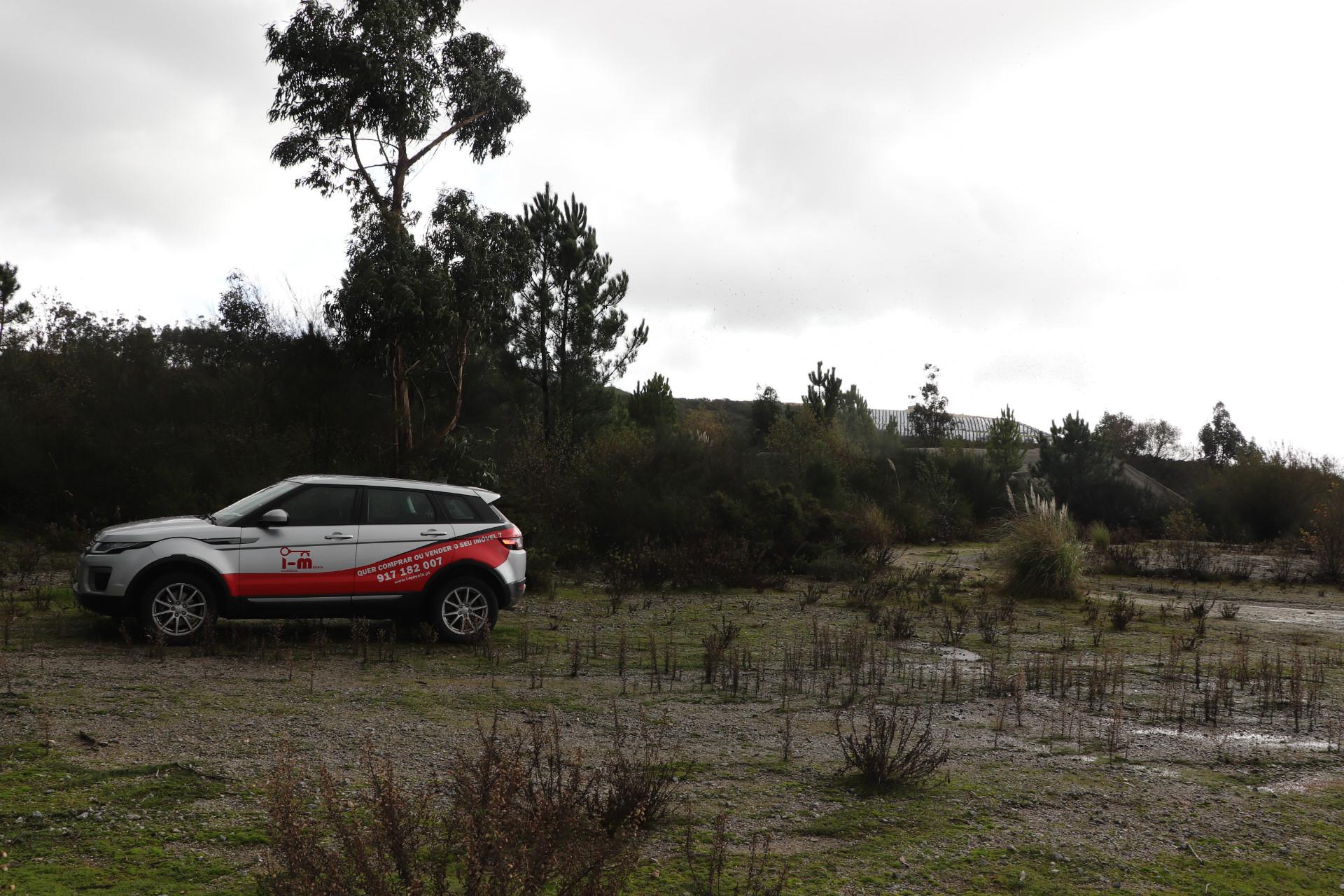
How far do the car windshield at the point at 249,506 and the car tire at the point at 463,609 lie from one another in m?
1.84

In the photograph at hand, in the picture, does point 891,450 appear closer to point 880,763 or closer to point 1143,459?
point 1143,459

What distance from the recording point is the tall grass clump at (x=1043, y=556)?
1742cm

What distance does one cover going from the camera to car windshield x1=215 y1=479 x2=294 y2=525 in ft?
32.1

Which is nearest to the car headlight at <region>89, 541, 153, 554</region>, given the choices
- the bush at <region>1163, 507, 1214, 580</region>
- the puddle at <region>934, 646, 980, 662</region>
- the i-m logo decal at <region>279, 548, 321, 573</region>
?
the i-m logo decal at <region>279, 548, 321, 573</region>

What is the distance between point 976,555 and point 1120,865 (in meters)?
22.9

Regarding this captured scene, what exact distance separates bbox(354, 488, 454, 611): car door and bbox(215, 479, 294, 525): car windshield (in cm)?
85

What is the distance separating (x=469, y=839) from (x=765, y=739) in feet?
13.6

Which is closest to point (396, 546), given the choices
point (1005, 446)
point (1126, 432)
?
point (1005, 446)

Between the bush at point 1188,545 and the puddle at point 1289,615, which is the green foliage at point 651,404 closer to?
the bush at point 1188,545

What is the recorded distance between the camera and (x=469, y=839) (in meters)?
3.15

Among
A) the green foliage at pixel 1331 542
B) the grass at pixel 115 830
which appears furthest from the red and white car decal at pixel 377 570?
the green foliage at pixel 1331 542

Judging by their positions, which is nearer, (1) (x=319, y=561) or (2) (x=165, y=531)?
(2) (x=165, y=531)

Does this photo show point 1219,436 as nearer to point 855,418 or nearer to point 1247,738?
point 855,418

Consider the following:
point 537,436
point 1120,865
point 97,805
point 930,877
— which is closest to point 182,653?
point 97,805
